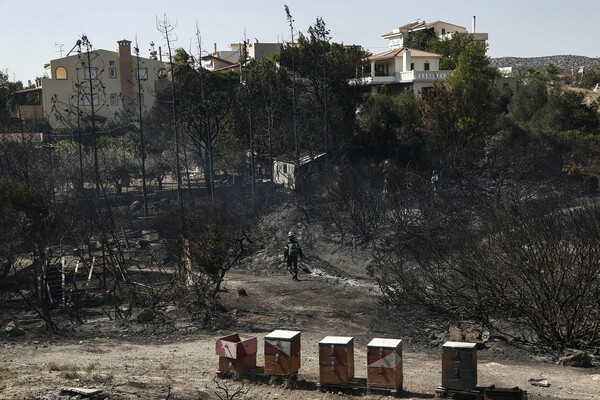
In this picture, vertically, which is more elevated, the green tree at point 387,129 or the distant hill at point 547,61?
the distant hill at point 547,61

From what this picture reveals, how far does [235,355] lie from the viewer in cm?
1469

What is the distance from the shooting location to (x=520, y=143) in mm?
41625

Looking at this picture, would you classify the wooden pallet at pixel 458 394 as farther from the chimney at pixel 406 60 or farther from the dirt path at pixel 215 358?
the chimney at pixel 406 60

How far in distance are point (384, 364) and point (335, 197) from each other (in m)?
18.9

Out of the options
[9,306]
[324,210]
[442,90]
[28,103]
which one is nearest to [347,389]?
[9,306]

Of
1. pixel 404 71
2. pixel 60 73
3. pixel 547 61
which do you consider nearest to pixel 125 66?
pixel 60 73

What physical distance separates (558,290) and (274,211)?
18.3m

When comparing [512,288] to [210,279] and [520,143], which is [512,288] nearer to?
[210,279]

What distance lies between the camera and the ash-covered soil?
14.0 m

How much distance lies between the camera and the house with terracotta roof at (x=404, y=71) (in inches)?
2197

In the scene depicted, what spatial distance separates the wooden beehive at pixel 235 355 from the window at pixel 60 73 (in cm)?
4961

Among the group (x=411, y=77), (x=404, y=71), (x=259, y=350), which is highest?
(x=404, y=71)

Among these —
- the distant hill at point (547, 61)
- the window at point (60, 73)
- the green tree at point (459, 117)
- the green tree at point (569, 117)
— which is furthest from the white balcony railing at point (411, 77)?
the distant hill at point (547, 61)

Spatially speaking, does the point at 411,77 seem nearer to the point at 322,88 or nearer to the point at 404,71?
the point at 404,71
